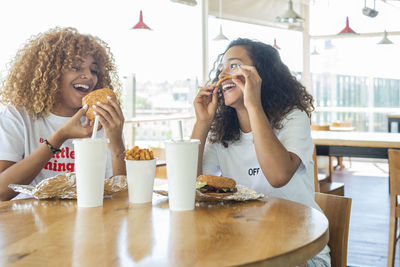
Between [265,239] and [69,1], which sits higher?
[69,1]

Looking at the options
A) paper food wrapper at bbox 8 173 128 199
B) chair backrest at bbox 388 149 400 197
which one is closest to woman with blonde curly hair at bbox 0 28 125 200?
paper food wrapper at bbox 8 173 128 199

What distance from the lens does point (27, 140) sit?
1684 millimetres

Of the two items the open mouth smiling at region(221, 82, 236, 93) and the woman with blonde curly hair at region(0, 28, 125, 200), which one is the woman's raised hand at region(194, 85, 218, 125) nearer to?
the open mouth smiling at region(221, 82, 236, 93)

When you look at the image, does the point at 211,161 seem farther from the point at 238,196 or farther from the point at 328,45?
the point at 328,45

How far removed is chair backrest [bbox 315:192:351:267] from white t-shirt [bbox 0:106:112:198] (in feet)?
3.15

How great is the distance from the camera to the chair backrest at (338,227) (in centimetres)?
146

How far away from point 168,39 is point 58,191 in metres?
4.87

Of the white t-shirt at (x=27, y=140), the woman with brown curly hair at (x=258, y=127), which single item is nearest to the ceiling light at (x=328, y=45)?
the woman with brown curly hair at (x=258, y=127)

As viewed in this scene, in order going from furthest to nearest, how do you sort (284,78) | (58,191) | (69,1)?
(69,1) < (284,78) < (58,191)

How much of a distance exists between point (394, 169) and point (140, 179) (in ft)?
5.86

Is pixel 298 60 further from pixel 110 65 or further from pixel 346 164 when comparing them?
pixel 110 65

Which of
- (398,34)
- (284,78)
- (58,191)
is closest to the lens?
(58,191)

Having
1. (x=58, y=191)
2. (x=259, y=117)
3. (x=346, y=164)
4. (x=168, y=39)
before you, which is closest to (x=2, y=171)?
(x=58, y=191)

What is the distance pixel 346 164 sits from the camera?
7.71 metres
